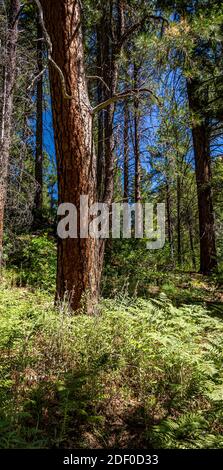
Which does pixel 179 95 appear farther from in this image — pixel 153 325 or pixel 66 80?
pixel 153 325

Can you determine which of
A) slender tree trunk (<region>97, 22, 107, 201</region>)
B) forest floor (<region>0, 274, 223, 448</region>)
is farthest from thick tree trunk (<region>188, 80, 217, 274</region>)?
forest floor (<region>0, 274, 223, 448</region>)

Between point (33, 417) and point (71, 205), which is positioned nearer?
point (33, 417)

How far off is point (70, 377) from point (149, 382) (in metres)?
0.74

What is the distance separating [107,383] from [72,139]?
9.25 feet

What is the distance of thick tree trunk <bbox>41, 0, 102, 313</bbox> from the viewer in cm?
468

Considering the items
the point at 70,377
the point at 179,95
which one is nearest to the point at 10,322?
the point at 70,377

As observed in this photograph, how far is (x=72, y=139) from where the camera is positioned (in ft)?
15.4

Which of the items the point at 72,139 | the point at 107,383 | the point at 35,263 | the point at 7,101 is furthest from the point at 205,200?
the point at 107,383

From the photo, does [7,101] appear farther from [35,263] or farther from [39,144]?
[39,144]

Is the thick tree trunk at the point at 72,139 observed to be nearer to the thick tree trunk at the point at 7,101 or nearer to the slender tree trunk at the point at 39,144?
the thick tree trunk at the point at 7,101

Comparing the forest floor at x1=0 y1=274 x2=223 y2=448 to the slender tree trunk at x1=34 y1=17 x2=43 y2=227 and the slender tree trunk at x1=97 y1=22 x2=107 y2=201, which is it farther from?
the slender tree trunk at x1=34 y1=17 x2=43 y2=227

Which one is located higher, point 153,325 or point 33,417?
point 153,325

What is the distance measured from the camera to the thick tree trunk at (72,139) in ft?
15.4
